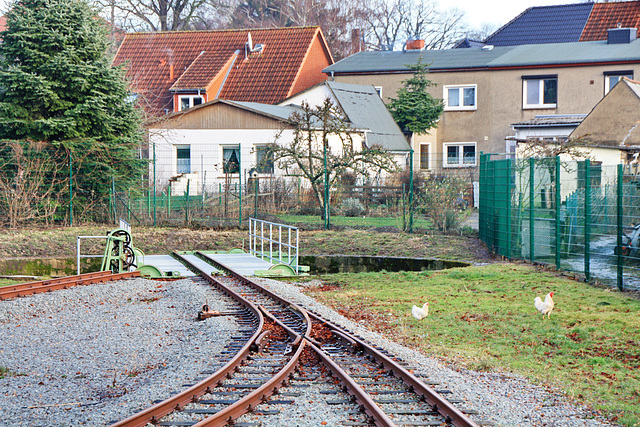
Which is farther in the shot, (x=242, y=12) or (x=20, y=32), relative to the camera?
(x=242, y=12)

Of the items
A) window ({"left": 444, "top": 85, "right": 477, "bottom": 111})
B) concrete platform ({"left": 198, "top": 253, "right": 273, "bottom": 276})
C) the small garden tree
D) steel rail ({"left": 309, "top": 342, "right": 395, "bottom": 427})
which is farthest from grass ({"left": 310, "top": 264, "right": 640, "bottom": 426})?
Answer: window ({"left": 444, "top": 85, "right": 477, "bottom": 111})

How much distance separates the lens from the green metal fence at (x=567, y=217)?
12438 millimetres

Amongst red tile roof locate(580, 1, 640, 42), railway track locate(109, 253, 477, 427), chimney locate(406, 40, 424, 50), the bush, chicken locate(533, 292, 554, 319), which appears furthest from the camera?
red tile roof locate(580, 1, 640, 42)

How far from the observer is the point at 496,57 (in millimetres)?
41250

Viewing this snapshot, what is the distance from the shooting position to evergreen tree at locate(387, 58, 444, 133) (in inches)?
1571

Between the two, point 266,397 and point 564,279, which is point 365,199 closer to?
point 564,279

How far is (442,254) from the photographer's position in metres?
19.3

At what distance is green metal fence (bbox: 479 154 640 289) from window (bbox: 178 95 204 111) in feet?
80.8

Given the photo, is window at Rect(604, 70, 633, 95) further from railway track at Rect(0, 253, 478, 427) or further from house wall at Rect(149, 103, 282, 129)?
railway track at Rect(0, 253, 478, 427)

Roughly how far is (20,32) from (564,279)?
2028cm

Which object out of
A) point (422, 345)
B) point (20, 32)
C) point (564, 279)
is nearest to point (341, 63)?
point (20, 32)

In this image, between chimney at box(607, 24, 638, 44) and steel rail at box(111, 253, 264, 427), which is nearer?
steel rail at box(111, 253, 264, 427)

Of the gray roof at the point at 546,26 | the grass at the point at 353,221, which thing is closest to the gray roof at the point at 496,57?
the gray roof at the point at 546,26

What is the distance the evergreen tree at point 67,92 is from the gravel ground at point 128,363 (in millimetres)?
12671
